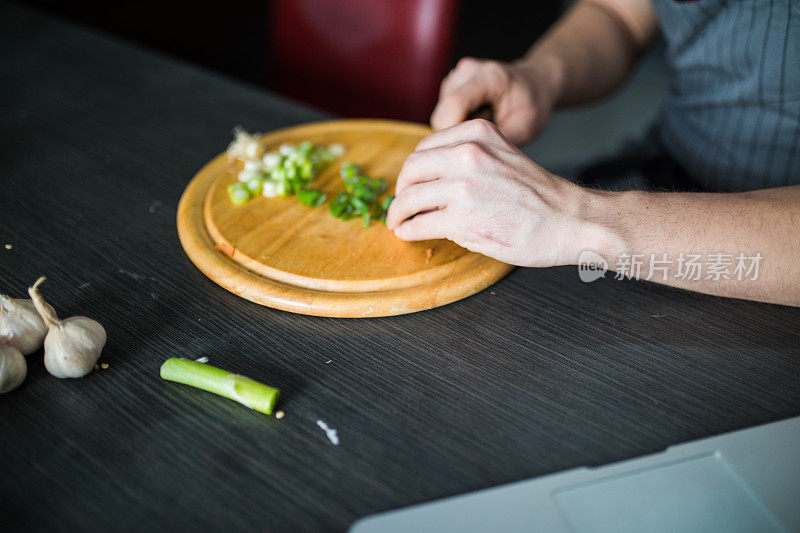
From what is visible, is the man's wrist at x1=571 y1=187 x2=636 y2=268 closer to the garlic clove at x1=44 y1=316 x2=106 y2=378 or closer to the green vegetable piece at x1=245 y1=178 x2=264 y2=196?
the green vegetable piece at x1=245 y1=178 x2=264 y2=196

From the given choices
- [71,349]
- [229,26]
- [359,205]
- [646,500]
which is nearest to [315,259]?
[359,205]

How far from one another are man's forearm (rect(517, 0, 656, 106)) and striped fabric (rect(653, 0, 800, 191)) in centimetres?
14

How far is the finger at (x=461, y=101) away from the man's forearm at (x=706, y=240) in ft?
1.04

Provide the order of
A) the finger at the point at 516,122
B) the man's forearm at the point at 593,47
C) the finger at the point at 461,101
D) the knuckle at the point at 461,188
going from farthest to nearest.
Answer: the man's forearm at the point at 593,47 → the finger at the point at 516,122 → the finger at the point at 461,101 → the knuckle at the point at 461,188

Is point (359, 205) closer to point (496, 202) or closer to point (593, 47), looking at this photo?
point (496, 202)

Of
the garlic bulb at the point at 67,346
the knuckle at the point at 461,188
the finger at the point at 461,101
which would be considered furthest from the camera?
the finger at the point at 461,101

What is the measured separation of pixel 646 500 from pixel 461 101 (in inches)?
28.0

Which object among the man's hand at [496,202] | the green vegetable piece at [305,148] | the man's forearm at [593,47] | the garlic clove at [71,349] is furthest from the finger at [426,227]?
the man's forearm at [593,47]

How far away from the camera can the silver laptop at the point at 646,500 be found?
59cm

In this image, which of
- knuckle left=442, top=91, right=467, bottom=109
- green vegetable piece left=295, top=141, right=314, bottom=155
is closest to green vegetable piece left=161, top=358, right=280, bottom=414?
green vegetable piece left=295, top=141, right=314, bottom=155

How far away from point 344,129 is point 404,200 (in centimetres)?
43

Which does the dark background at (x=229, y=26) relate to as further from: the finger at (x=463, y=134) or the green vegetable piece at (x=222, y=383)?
the green vegetable piece at (x=222, y=383)

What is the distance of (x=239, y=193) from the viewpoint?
0.99 m

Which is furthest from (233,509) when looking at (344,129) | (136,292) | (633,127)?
(633,127)
